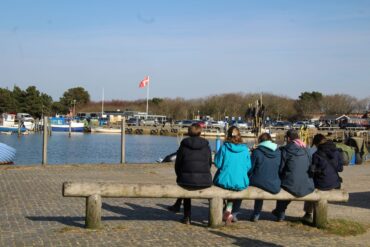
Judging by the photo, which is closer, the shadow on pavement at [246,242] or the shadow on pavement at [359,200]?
the shadow on pavement at [246,242]

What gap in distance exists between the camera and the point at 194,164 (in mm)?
9062

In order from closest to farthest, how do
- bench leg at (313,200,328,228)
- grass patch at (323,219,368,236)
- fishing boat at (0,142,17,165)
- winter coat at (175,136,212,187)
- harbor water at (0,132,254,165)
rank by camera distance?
winter coat at (175,136,212,187), grass patch at (323,219,368,236), bench leg at (313,200,328,228), fishing boat at (0,142,17,165), harbor water at (0,132,254,165)

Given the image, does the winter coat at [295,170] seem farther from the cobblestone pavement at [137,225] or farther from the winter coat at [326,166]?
the cobblestone pavement at [137,225]

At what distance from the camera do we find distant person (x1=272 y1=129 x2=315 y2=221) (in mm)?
9453

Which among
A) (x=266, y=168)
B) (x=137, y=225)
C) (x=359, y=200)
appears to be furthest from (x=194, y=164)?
(x=359, y=200)

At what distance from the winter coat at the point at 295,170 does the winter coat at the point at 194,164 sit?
1.36 m

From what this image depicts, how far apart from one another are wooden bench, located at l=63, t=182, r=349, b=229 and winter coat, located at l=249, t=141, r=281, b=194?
0.12 metres

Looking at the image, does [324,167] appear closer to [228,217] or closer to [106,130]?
[228,217]

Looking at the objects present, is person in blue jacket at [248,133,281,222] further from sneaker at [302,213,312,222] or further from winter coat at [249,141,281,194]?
sneaker at [302,213,312,222]

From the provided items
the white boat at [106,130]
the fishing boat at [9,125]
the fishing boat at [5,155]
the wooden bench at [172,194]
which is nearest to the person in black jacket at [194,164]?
the wooden bench at [172,194]

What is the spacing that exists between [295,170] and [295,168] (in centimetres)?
4

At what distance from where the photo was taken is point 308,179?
31.7ft

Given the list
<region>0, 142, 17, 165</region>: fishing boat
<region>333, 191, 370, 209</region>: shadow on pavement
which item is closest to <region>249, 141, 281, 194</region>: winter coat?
<region>333, 191, 370, 209</region>: shadow on pavement

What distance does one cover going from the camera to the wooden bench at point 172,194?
344 inches
